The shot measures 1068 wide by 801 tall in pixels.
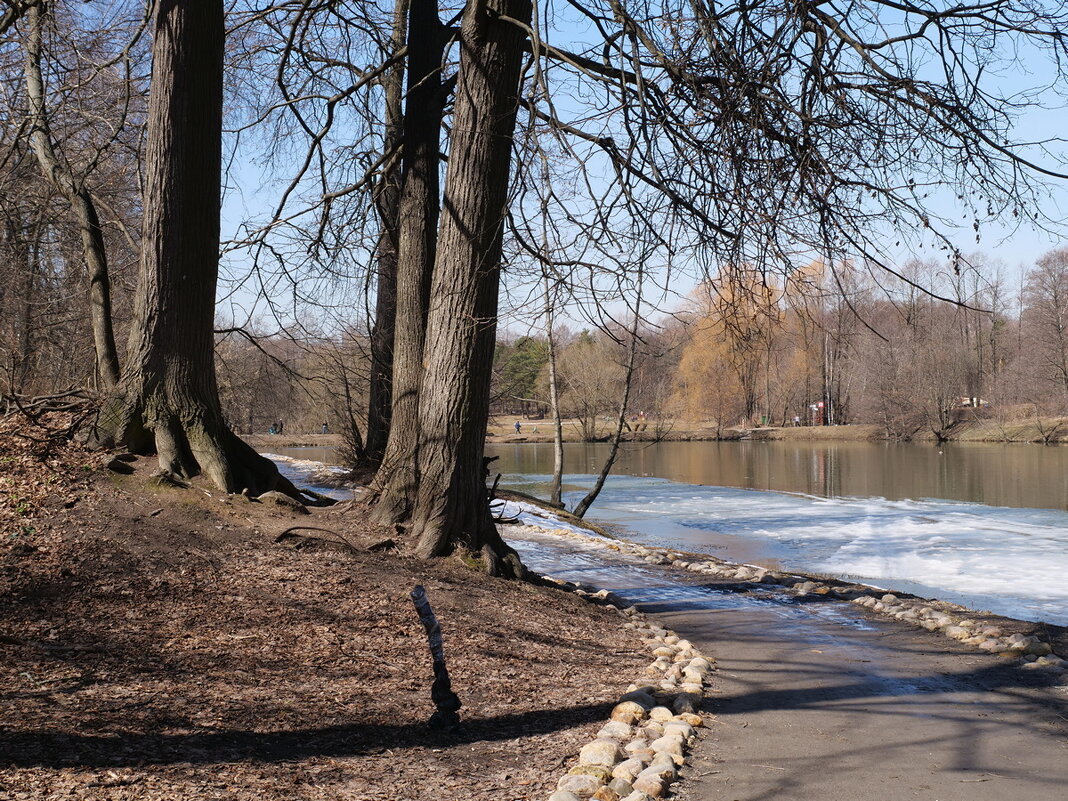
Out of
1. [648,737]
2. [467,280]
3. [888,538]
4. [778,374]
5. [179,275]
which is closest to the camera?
[648,737]

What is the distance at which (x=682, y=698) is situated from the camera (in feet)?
15.8

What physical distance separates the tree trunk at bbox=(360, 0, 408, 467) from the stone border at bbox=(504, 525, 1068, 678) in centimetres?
304

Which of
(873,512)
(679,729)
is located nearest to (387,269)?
(679,729)

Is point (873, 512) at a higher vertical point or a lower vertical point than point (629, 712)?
lower

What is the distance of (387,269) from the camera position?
467 inches

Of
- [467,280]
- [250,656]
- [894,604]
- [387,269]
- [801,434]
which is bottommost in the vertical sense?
[894,604]

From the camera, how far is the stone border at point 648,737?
3627 millimetres

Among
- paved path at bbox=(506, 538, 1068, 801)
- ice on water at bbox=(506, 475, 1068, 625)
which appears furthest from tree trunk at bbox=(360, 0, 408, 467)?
paved path at bbox=(506, 538, 1068, 801)

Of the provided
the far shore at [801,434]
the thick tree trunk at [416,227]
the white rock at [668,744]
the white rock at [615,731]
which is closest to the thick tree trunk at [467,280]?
the thick tree trunk at [416,227]

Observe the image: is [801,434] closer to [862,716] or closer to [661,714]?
[862,716]

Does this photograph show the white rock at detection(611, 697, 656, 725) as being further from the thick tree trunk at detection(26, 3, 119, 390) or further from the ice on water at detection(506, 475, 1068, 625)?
the ice on water at detection(506, 475, 1068, 625)

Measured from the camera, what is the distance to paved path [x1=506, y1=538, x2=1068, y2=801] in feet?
12.4

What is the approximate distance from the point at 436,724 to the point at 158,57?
18.4 ft

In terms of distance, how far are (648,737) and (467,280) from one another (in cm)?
362
